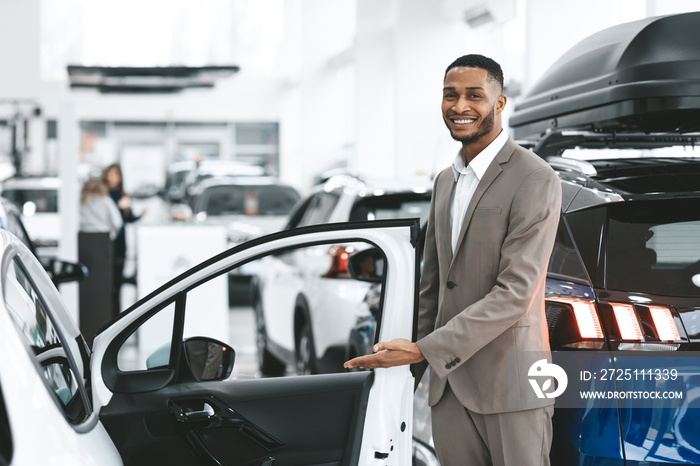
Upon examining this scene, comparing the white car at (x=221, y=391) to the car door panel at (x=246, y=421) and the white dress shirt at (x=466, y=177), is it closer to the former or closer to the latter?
the car door panel at (x=246, y=421)

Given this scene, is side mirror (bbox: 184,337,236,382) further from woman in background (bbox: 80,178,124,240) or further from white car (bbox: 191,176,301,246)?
white car (bbox: 191,176,301,246)

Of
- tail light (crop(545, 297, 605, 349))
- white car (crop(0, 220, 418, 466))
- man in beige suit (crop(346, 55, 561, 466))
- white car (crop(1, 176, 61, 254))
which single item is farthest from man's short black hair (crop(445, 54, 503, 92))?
white car (crop(1, 176, 61, 254))

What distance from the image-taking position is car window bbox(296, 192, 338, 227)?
6137mm

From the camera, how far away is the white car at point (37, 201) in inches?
437

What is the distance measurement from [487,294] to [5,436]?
1349mm

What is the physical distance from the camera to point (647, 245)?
9.06ft

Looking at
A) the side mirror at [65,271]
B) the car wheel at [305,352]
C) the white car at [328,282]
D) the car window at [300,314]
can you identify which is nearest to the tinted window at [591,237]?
the car window at [300,314]

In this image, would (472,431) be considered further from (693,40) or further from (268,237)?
(693,40)

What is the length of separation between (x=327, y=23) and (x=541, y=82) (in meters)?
20.1

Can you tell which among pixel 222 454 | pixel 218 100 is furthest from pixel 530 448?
pixel 218 100

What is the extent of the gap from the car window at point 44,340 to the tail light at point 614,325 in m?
1.44

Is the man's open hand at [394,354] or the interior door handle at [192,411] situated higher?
the man's open hand at [394,354]

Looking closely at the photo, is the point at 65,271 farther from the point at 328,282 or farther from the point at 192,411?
the point at 192,411

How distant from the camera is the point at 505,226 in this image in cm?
257
